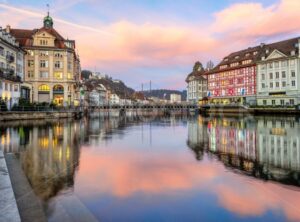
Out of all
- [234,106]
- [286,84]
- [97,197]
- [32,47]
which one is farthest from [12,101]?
[286,84]

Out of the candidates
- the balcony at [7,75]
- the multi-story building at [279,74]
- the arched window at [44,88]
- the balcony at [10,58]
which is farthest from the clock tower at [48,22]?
the multi-story building at [279,74]

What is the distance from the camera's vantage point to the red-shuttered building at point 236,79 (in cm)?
9369

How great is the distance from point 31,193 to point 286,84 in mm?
83597

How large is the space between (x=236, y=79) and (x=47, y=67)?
2332 inches

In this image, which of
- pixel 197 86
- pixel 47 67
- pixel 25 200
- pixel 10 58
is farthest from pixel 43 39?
pixel 25 200

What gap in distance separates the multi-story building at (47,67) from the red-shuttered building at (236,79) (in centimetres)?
5332

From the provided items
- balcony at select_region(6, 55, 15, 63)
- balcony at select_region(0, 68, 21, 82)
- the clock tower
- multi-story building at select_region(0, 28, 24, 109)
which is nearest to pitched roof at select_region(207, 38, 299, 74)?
the clock tower

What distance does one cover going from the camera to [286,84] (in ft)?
267

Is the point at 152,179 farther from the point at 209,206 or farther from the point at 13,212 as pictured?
the point at 13,212

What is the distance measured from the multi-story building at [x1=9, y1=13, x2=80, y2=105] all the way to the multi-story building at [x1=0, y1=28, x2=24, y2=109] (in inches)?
353

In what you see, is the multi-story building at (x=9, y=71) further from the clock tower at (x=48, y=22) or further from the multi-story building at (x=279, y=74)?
the multi-story building at (x=279, y=74)

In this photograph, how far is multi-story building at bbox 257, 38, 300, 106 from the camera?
7938cm

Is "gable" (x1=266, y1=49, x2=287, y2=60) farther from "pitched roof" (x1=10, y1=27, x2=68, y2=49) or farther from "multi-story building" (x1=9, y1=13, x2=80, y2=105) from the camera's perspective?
"pitched roof" (x1=10, y1=27, x2=68, y2=49)

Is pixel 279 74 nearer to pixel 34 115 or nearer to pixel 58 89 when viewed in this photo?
pixel 58 89
